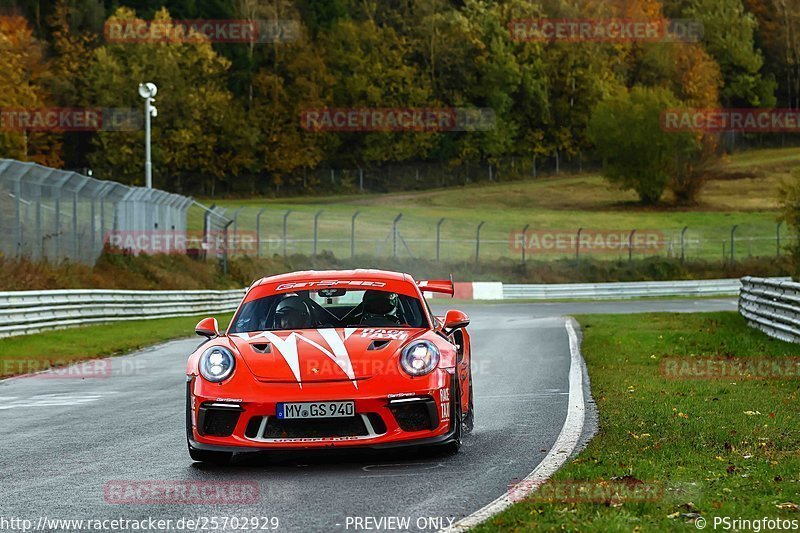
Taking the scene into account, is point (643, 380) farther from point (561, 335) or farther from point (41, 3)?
point (41, 3)

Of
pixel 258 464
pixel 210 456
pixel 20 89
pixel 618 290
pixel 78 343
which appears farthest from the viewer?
pixel 20 89

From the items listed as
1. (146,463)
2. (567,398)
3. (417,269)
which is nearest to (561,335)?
(567,398)

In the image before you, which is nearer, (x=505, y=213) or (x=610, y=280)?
(x=610, y=280)

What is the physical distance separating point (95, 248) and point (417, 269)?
23634mm

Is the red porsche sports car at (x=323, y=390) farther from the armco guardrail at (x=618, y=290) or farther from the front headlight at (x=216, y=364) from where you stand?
the armco guardrail at (x=618, y=290)

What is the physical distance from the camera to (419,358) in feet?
28.0

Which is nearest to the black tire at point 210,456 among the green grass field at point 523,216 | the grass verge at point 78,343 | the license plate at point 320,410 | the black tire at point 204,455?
the black tire at point 204,455

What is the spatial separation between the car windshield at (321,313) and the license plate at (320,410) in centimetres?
129

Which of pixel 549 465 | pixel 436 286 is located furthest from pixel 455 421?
pixel 436 286

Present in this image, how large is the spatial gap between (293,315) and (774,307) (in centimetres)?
1273

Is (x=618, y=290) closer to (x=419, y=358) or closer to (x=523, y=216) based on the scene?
(x=523, y=216)

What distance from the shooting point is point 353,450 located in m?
8.34

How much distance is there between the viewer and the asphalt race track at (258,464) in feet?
22.2

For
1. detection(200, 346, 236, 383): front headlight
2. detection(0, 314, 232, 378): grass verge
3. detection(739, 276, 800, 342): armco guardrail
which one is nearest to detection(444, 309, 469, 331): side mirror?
detection(200, 346, 236, 383): front headlight
